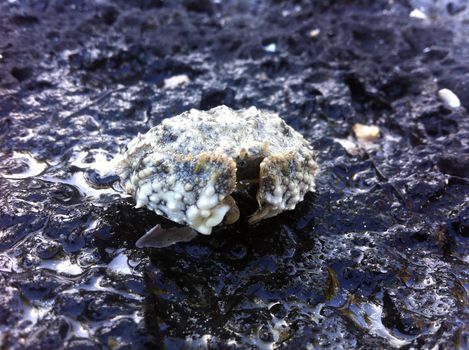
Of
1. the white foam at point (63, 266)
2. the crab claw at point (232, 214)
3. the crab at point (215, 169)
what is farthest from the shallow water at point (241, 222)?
the crab at point (215, 169)

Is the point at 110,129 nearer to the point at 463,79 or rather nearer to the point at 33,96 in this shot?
the point at 33,96

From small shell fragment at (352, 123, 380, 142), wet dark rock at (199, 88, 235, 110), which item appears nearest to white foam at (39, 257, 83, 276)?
wet dark rock at (199, 88, 235, 110)

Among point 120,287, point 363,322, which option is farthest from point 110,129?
point 363,322

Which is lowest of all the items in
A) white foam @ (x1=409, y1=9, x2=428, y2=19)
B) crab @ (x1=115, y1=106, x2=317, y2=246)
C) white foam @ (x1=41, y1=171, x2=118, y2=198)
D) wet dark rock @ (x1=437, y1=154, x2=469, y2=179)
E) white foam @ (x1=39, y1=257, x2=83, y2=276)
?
wet dark rock @ (x1=437, y1=154, x2=469, y2=179)

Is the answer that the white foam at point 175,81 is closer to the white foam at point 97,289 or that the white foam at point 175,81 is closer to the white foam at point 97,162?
the white foam at point 97,162

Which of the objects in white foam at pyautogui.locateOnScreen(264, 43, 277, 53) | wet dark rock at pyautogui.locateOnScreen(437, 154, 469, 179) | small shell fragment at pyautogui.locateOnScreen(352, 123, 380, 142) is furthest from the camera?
white foam at pyautogui.locateOnScreen(264, 43, 277, 53)

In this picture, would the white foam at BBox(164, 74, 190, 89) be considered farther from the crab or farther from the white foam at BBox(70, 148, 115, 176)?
the crab
